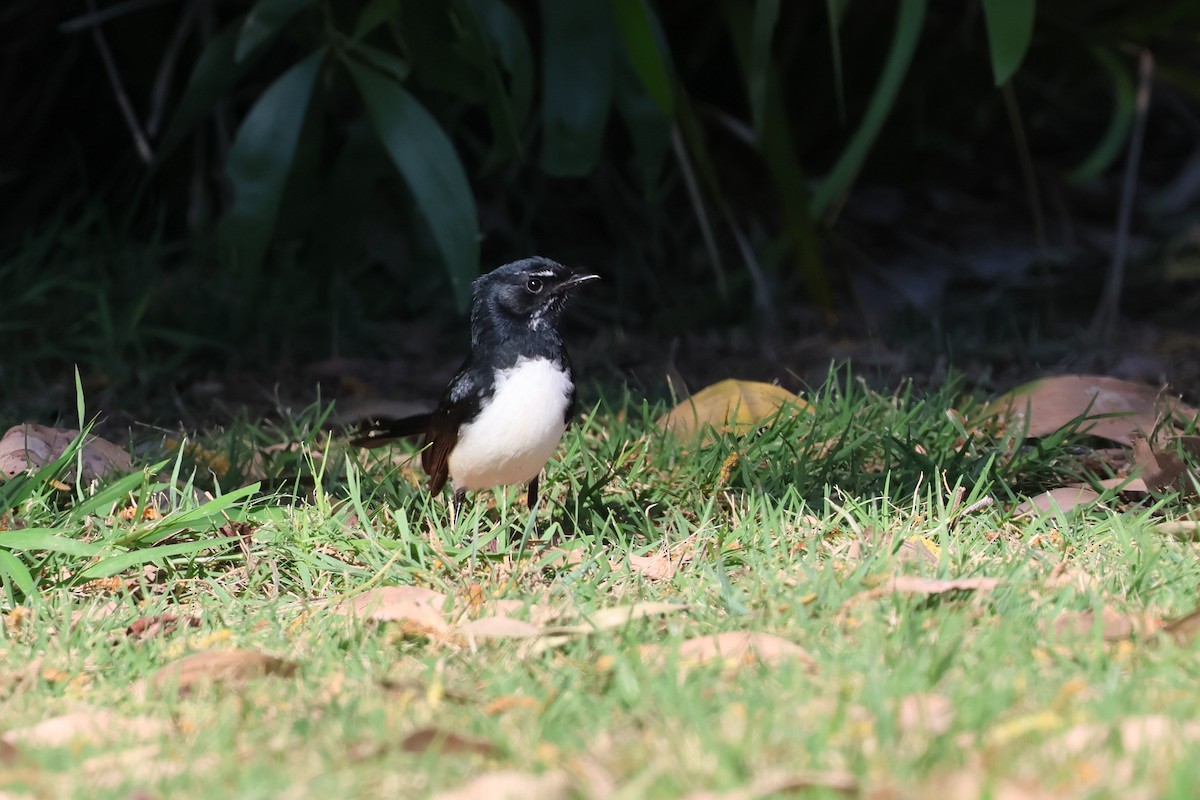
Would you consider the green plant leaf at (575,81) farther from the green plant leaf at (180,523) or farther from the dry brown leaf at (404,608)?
the dry brown leaf at (404,608)

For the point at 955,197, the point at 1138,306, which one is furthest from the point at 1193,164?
the point at 1138,306

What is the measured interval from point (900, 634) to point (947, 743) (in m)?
0.51

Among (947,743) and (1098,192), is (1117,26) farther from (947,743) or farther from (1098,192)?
(947,743)

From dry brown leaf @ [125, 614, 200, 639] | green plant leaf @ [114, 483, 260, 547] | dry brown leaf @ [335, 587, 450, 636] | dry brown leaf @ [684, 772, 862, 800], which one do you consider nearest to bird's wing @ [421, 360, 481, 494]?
green plant leaf @ [114, 483, 260, 547]

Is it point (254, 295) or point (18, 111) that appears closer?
point (254, 295)

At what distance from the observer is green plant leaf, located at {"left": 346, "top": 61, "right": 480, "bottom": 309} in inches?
176

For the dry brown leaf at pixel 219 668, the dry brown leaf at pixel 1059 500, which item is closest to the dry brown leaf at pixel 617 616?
the dry brown leaf at pixel 219 668

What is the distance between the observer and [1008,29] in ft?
14.0

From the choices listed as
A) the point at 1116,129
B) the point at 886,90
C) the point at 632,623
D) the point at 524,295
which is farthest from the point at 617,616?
the point at 1116,129

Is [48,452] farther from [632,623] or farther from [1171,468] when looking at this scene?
[1171,468]

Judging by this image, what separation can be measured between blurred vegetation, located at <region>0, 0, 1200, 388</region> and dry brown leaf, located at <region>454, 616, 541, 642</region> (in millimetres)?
2031

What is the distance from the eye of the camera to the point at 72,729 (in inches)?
88.4

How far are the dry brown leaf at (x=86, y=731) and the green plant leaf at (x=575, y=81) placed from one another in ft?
9.30

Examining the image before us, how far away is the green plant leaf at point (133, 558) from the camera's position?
3.03 metres
